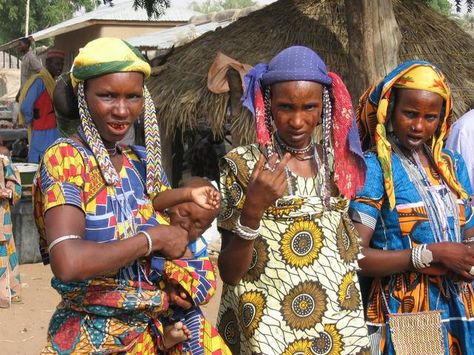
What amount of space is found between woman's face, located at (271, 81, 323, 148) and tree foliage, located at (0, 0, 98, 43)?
33695mm

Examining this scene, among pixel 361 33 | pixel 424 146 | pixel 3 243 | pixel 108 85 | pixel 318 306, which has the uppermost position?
pixel 361 33

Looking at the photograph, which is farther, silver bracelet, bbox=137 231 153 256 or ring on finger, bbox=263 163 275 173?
ring on finger, bbox=263 163 275 173

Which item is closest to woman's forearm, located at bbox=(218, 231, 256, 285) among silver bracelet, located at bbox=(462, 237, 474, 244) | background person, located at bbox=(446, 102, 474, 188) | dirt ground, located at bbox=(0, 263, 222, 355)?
silver bracelet, located at bbox=(462, 237, 474, 244)

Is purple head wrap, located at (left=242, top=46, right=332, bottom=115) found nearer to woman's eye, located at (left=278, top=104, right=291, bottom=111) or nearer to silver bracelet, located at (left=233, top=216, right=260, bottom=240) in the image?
woman's eye, located at (left=278, top=104, right=291, bottom=111)

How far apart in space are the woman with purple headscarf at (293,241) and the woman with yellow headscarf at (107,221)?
27cm

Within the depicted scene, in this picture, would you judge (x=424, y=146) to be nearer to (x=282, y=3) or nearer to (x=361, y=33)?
(x=361, y=33)

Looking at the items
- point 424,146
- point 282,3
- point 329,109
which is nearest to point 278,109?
point 329,109

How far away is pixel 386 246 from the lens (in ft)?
9.94

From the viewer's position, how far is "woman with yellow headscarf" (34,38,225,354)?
234 cm

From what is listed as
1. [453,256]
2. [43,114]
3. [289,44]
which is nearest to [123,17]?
[43,114]

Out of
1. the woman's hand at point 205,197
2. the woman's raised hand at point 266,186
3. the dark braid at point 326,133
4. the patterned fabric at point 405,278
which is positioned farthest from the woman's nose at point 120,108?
the patterned fabric at point 405,278

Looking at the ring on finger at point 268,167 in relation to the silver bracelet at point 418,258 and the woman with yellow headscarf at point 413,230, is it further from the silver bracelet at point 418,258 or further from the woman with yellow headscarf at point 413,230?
the silver bracelet at point 418,258

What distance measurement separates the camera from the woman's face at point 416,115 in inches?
118

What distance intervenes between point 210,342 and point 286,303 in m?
0.30
